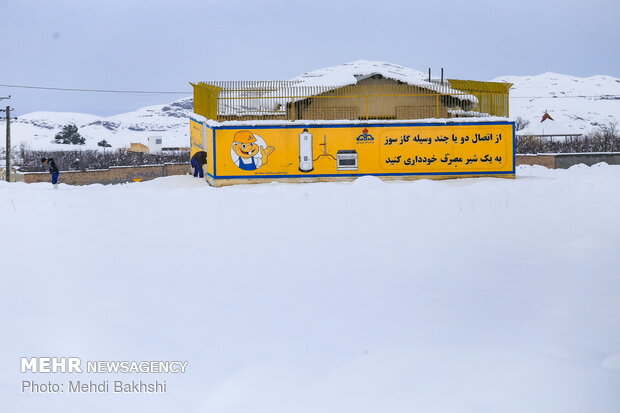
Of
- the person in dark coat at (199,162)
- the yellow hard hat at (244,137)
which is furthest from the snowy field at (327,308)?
the person in dark coat at (199,162)

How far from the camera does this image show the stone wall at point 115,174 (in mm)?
57375

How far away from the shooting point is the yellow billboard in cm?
2588

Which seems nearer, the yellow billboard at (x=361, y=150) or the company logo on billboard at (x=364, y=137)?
the yellow billboard at (x=361, y=150)

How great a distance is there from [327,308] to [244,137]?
18240 millimetres

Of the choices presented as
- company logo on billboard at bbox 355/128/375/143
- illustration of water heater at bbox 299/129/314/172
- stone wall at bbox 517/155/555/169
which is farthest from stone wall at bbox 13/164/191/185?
company logo on billboard at bbox 355/128/375/143

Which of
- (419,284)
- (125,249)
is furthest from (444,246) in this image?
(125,249)

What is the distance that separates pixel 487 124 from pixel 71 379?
22.3 metres

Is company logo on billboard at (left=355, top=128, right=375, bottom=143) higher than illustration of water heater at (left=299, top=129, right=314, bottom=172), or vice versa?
company logo on billboard at (left=355, top=128, right=375, bottom=143)

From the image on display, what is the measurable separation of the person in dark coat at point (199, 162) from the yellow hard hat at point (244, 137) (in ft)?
11.3

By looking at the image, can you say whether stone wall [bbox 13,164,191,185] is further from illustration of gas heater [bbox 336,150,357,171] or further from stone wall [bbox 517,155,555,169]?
illustration of gas heater [bbox 336,150,357,171]

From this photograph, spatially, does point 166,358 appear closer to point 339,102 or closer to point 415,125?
point 415,125

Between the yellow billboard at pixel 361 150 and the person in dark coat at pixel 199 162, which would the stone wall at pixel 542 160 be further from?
the person in dark coat at pixel 199 162

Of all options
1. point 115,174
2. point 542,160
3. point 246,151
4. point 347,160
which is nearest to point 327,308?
point 246,151

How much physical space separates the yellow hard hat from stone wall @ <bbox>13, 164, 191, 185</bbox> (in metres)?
33.8
